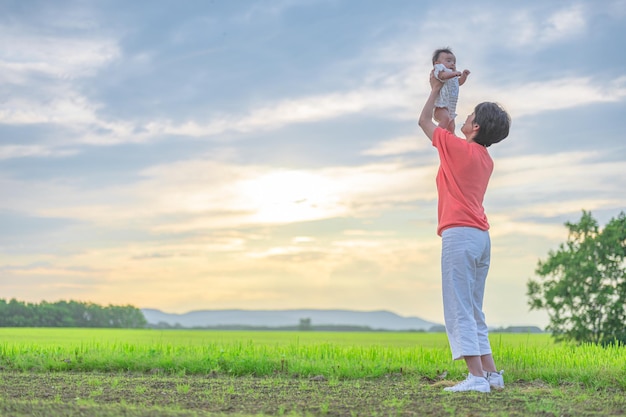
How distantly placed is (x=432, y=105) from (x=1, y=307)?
13587 millimetres

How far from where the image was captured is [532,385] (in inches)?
291

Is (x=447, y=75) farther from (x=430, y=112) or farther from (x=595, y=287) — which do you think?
(x=595, y=287)

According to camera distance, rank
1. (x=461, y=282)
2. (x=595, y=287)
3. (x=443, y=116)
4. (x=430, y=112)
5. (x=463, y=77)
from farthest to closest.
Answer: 1. (x=595, y=287)
2. (x=463, y=77)
3. (x=443, y=116)
4. (x=430, y=112)
5. (x=461, y=282)

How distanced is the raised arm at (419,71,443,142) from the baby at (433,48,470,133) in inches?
2.7

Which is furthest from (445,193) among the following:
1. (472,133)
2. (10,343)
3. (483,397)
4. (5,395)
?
(10,343)

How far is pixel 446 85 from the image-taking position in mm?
6664

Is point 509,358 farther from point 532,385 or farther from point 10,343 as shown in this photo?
point 10,343

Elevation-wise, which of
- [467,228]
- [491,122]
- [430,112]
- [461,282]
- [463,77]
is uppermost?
[463,77]

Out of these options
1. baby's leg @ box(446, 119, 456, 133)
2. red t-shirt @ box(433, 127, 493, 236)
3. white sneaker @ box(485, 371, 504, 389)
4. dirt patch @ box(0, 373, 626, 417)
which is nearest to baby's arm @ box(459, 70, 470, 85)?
baby's leg @ box(446, 119, 456, 133)

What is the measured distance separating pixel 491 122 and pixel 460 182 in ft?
2.16

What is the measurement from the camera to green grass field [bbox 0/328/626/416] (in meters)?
5.41

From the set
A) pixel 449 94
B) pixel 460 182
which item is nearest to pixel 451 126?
pixel 449 94

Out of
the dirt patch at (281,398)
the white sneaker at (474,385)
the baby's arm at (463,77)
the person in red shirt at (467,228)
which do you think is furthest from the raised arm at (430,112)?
the dirt patch at (281,398)

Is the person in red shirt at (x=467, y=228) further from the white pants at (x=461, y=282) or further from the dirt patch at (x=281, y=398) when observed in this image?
the dirt patch at (x=281, y=398)
